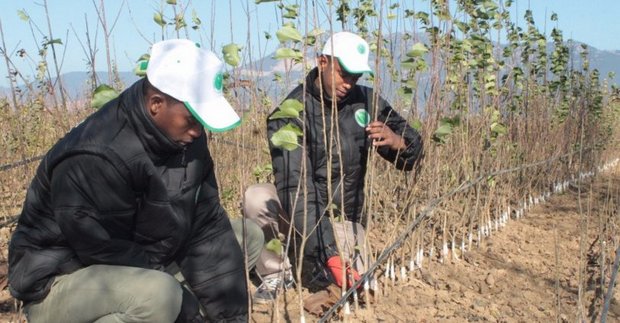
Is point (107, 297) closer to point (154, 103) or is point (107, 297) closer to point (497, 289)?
point (154, 103)

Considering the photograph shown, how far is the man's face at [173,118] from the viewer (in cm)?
155

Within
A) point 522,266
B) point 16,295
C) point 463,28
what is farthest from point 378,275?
point 16,295

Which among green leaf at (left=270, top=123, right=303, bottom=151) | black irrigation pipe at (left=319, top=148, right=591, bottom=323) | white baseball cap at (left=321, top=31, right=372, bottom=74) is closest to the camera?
green leaf at (left=270, top=123, right=303, bottom=151)

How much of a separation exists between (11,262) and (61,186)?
360mm

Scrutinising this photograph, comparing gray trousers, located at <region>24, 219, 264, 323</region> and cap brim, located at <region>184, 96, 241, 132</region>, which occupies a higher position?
cap brim, located at <region>184, 96, 241, 132</region>

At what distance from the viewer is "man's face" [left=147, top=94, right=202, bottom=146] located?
5.09 feet

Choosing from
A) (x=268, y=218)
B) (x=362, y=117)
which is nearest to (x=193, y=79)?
(x=362, y=117)

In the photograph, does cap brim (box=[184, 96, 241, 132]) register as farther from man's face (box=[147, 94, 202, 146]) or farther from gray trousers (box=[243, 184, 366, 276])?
gray trousers (box=[243, 184, 366, 276])

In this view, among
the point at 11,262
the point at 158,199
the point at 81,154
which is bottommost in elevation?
the point at 11,262

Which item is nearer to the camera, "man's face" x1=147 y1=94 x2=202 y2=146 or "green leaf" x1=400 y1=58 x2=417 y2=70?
"man's face" x1=147 y1=94 x2=202 y2=146

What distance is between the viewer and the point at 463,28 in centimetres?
294

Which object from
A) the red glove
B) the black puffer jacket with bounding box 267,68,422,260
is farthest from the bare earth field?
the black puffer jacket with bounding box 267,68,422,260

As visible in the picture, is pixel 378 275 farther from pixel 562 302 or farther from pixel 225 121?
pixel 225 121

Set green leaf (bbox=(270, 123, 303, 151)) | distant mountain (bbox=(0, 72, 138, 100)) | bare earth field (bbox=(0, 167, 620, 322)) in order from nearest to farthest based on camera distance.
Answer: green leaf (bbox=(270, 123, 303, 151)) → bare earth field (bbox=(0, 167, 620, 322)) → distant mountain (bbox=(0, 72, 138, 100))
